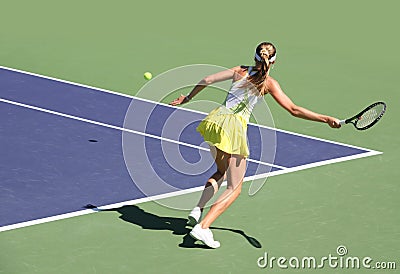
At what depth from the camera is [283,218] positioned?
12.2 metres

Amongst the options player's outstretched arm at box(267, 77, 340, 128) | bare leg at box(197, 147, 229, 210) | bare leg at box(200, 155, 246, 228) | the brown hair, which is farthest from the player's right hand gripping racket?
bare leg at box(197, 147, 229, 210)

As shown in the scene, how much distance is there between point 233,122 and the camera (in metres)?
11.3

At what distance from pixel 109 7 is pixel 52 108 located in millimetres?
7327

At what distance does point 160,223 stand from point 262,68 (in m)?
2.29

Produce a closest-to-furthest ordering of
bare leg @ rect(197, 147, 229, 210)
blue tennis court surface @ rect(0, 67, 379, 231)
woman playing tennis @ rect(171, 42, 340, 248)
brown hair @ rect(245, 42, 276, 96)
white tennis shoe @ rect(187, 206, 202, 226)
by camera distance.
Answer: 1. brown hair @ rect(245, 42, 276, 96)
2. woman playing tennis @ rect(171, 42, 340, 248)
3. bare leg @ rect(197, 147, 229, 210)
4. white tennis shoe @ rect(187, 206, 202, 226)
5. blue tennis court surface @ rect(0, 67, 379, 231)

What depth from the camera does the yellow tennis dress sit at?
1123 centimetres

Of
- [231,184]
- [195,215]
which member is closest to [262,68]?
[231,184]

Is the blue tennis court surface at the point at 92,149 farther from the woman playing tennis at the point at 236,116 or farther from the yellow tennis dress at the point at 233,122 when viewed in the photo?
the yellow tennis dress at the point at 233,122

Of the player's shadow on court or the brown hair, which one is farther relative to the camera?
the player's shadow on court

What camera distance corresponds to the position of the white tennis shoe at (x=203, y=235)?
36.7 ft

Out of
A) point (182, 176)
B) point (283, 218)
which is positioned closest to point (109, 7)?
point (182, 176)

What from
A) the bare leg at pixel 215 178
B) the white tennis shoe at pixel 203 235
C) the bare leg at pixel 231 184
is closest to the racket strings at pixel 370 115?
the bare leg at pixel 231 184

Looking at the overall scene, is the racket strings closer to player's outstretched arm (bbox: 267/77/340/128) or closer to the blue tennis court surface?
player's outstretched arm (bbox: 267/77/340/128)

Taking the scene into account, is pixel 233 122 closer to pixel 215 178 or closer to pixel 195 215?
pixel 215 178
